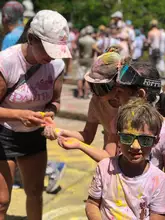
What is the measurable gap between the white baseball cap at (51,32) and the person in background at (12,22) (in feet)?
6.98

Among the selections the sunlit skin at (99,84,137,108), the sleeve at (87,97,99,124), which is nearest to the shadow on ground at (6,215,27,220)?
the sleeve at (87,97,99,124)

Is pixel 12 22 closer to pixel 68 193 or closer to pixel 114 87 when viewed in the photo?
pixel 68 193

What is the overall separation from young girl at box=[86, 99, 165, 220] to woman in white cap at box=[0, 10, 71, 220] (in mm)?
785

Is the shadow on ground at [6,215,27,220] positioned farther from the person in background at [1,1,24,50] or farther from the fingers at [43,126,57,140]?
the person in background at [1,1,24,50]

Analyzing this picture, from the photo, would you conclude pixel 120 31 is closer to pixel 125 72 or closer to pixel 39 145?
pixel 39 145

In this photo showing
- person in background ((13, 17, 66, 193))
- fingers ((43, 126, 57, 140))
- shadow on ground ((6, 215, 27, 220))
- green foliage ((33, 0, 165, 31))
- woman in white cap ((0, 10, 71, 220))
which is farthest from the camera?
green foliage ((33, 0, 165, 31))

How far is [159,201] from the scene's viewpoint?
85.6 inches

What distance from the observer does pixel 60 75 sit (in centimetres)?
318

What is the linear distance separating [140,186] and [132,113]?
14.3 inches

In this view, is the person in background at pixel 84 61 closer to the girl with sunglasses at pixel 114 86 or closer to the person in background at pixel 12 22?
the person in background at pixel 12 22

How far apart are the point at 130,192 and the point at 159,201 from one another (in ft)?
0.51

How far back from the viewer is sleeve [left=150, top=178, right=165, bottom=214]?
2162mm

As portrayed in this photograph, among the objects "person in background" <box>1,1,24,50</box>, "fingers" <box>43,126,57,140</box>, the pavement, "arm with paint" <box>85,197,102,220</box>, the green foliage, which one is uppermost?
"fingers" <box>43,126,57,140</box>

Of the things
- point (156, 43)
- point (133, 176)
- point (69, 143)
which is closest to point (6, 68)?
point (69, 143)
